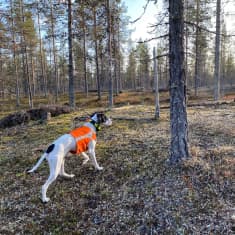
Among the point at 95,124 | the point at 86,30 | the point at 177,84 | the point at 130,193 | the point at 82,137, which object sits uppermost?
the point at 86,30

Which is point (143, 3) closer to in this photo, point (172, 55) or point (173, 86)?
point (172, 55)

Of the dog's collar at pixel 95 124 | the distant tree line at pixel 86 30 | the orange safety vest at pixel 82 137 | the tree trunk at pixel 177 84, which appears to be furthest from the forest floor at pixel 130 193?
the distant tree line at pixel 86 30

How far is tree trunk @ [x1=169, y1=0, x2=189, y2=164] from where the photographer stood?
13.0 feet

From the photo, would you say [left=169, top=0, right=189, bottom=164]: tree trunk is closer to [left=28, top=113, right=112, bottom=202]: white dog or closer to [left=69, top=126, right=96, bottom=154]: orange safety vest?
[left=28, top=113, right=112, bottom=202]: white dog

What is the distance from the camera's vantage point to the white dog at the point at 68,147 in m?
3.55

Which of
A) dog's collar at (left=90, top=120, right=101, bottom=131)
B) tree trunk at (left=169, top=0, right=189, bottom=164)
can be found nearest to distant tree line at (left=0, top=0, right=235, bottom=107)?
tree trunk at (left=169, top=0, right=189, bottom=164)

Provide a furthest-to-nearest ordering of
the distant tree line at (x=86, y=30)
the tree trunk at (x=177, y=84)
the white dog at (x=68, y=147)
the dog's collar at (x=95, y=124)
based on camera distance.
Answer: the distant tree line at (x=86, y=30) < the dog's collar at (x=95, y=124) < the tree trunk at (x=177, y=84) < the white dog at (x=68, y=147)

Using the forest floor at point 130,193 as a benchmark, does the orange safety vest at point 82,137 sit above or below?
above

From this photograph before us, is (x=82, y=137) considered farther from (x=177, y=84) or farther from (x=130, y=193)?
(x=177, y=84)

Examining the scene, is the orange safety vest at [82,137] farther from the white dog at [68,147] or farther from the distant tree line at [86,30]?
the distant tree line at [86,30]

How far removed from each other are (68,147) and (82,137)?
37 cm

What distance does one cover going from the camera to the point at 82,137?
4.09 meters

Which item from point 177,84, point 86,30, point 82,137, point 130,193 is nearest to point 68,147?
point 82,137

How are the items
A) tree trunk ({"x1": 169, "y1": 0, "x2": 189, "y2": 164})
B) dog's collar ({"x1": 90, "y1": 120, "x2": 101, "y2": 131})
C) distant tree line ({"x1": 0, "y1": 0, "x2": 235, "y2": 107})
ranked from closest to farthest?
tree trunk ({"x1": 169, "y1": 0, "x2": 189, "y2": 164}), dog's collar ({"x1": 90, "y1": 120, "x2": 101, "y2": 131}), distant tree line ({"x1": 0, "y1": 0, "x2": 235, "y2": 107})
